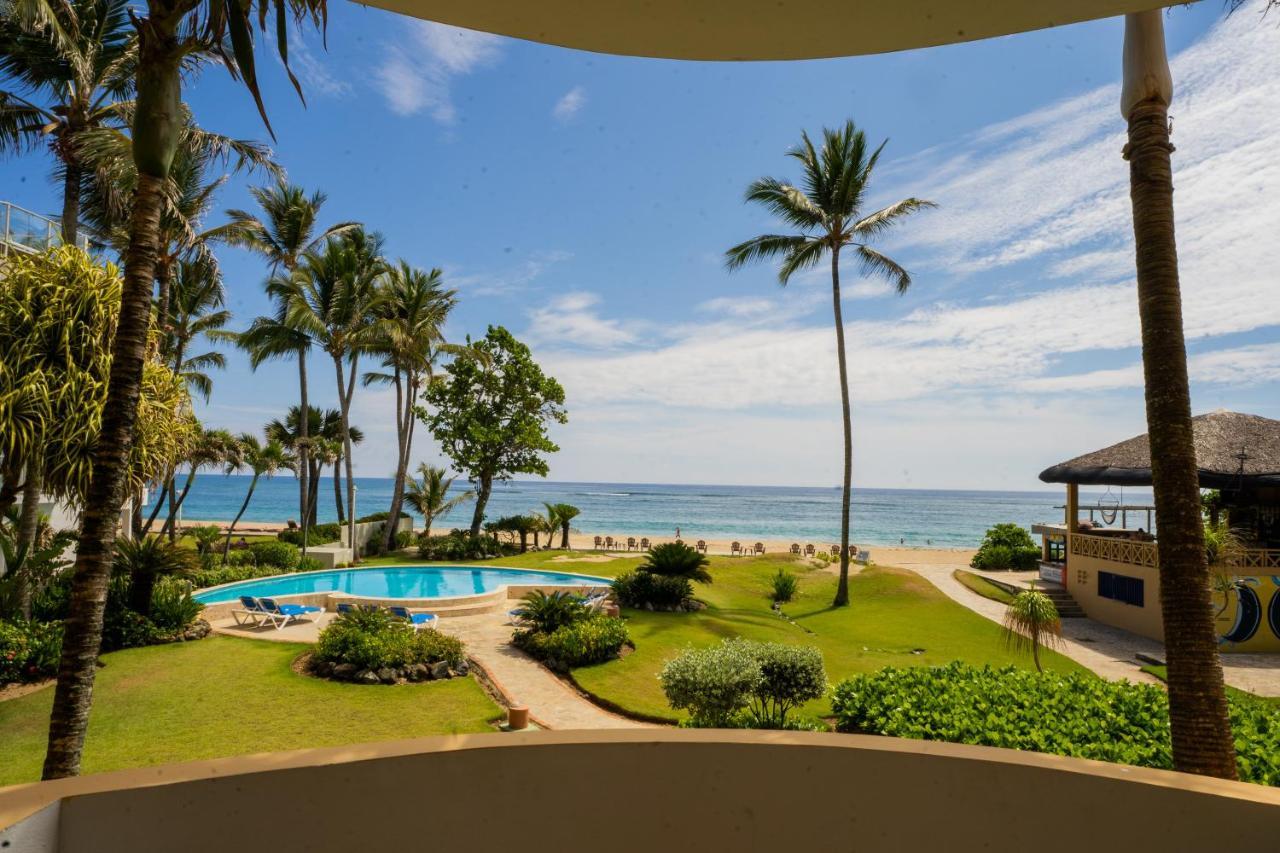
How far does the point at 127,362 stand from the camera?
514cm

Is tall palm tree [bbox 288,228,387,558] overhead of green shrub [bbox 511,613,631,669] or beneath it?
overhead

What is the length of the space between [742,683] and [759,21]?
8.27 metres

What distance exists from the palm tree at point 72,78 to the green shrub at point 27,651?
23.5 ft

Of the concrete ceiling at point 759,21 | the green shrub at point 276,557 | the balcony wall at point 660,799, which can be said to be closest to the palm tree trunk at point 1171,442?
the balcony wall at point 660,799

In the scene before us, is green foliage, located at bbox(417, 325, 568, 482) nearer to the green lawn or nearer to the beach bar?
the green lawn

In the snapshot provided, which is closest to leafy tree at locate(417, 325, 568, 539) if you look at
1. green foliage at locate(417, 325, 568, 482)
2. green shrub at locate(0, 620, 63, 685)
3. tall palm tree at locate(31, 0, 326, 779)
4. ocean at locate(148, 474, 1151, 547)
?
green foliage at locate(417, 325, 568, 482)

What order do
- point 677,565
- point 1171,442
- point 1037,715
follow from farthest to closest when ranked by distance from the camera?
1. point 677,565
2. point 1037,715
3. point 1171,442

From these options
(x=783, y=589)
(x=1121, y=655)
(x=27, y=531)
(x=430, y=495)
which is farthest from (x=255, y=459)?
(x=1121, y=655)

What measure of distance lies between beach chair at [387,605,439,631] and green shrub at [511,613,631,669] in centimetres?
226

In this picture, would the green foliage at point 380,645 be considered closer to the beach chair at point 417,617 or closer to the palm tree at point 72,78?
the beach chair at point 417,617

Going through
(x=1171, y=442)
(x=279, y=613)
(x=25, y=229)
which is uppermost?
(x=25, y=229)

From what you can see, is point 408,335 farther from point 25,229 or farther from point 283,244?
point 25,229

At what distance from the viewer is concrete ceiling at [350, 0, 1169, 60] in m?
2.65

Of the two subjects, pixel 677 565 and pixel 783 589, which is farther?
pixel 783 589
